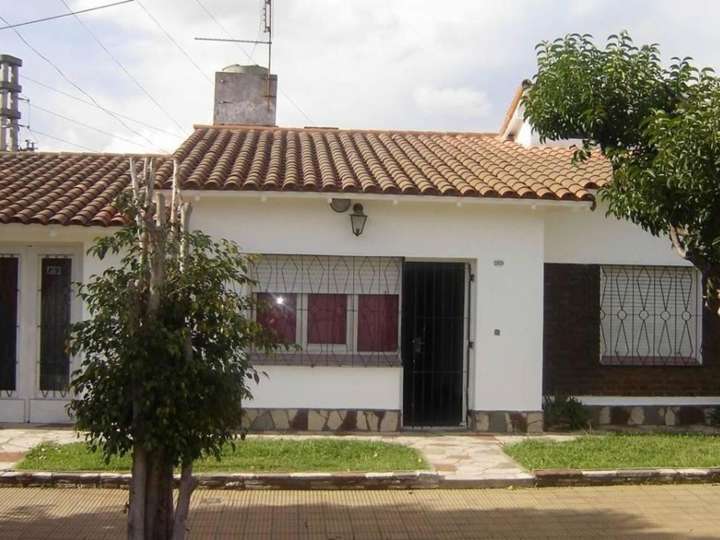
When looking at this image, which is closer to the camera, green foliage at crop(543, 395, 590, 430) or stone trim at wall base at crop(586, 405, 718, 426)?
green foliage at crop(543, 395, 590, 430)

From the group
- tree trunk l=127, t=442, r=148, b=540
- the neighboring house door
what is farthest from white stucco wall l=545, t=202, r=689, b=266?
tree trunk l=127, t=442, r=148, b=540

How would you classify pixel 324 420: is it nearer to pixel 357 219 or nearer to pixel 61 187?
pixel 357 219

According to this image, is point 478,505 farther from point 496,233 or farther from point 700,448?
point 496,233

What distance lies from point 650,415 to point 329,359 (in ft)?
14.6

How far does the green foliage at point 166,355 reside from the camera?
5.01 meters

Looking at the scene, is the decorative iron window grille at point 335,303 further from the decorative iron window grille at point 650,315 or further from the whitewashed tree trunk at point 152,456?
the whitewashed tree trunk at point 152,456

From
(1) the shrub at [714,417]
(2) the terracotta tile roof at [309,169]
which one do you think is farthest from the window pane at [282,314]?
(1) the shrub at [714,417]

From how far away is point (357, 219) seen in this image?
10398 mm

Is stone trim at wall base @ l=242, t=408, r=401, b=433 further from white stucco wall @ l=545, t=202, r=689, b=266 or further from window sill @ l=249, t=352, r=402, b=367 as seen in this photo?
white stucco wall @ l=545, t=202, r=689, b=266

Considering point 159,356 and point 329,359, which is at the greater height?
point 159,356

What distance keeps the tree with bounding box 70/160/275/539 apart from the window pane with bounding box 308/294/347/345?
5.31 metres

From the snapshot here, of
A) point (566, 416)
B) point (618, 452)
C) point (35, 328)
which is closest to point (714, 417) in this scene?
point (566, 416)

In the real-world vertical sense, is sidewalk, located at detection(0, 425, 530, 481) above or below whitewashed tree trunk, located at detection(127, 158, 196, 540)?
below

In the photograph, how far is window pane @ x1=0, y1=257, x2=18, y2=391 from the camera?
10.9 metres
